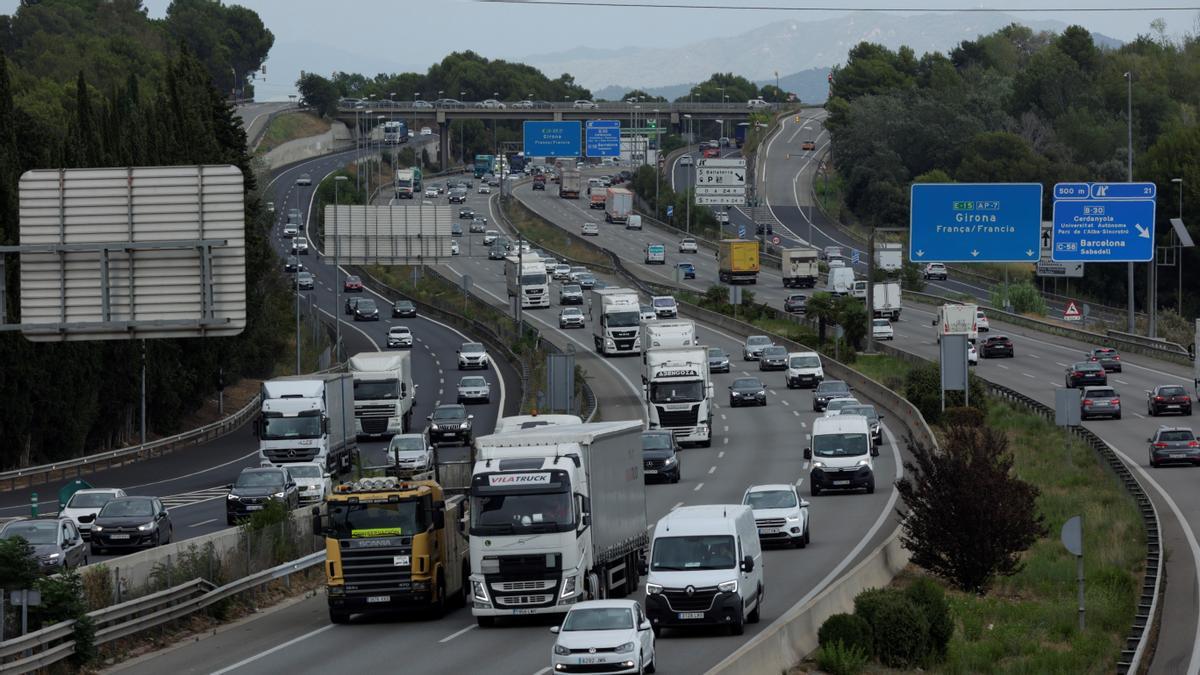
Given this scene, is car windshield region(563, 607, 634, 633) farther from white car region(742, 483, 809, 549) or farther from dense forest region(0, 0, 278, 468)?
dense forest region(0, 0, 278, 468)

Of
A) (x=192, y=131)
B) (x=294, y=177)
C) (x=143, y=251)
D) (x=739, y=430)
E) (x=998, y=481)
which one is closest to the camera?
(x=143, y=251)

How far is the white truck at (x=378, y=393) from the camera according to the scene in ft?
217

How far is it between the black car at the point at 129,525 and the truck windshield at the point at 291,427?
1286 centimetres

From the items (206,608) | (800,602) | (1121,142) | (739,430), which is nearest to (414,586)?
(206,608)

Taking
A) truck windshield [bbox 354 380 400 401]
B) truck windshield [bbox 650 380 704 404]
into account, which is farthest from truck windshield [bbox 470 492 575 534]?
truck windshield [bbox 354 380 400 401]

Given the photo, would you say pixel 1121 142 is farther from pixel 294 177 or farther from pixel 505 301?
pixel 294 177

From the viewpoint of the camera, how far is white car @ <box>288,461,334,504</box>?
47844mm

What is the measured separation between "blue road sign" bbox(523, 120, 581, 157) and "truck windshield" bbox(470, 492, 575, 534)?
9752 cm

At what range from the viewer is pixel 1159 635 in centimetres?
3050

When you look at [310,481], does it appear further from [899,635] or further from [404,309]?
[404,309]

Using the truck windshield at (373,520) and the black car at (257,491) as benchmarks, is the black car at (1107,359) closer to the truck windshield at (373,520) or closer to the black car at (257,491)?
the black car at (257,491)

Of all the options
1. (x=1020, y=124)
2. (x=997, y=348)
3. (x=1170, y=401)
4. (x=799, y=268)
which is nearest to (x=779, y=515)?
(x=1170, y=401)

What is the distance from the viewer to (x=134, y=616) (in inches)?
1119

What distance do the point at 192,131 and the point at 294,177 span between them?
115 metres
